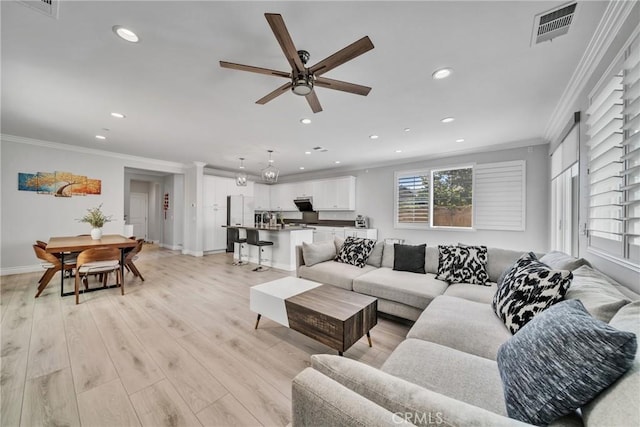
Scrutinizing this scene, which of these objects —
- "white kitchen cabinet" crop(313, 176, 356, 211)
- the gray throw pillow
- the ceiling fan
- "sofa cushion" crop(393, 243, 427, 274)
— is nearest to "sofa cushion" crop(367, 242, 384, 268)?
"sofa cushion" crop(393, 243, 427, 274)

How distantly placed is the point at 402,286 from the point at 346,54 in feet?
7.03

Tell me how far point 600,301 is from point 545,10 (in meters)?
1.81

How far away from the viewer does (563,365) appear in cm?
72

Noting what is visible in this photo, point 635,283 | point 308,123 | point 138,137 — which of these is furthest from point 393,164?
point 138,137

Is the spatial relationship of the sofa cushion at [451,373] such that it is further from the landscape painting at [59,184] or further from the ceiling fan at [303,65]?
the landscape painting at [59,184]

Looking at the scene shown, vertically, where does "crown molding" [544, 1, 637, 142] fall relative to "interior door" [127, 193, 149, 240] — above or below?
above

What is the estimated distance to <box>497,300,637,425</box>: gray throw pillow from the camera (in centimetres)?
64

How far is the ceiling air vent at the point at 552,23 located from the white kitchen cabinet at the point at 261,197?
7279 millimetres

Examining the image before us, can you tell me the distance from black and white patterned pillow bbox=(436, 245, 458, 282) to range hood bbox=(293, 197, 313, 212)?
16.0 feet

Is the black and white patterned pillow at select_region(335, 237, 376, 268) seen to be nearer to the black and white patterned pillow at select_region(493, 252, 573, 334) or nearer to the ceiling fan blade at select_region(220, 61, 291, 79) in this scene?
the black and white patterned pillow at select_region(493, 252, 573, 334)

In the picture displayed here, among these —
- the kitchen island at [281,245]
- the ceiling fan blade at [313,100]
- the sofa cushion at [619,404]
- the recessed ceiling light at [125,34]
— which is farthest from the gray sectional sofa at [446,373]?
the kitchen island at [281,245]

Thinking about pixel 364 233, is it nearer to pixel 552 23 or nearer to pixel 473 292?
pixel 473 292

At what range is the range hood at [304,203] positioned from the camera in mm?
7277

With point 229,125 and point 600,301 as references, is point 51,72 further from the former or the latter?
point 600,301
